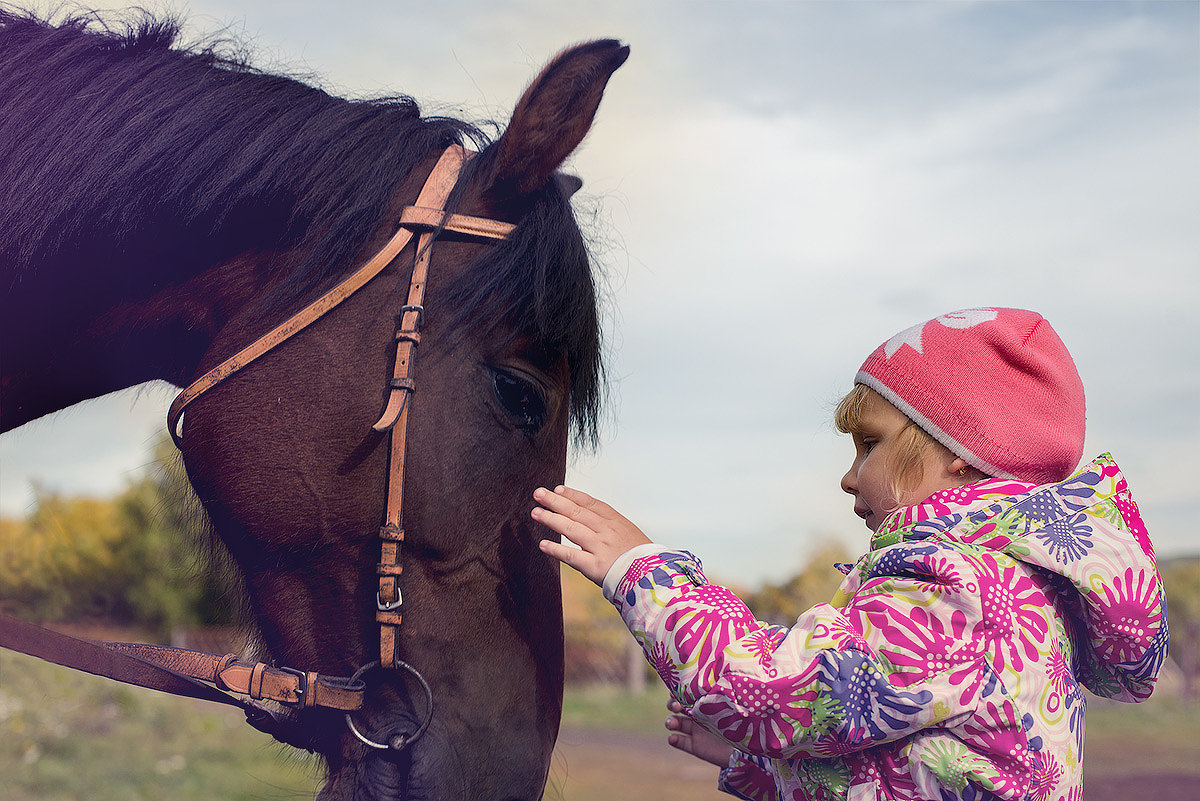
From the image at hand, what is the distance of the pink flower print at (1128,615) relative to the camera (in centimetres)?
139

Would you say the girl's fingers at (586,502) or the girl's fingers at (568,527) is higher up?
the girl's fingers at (586,502)

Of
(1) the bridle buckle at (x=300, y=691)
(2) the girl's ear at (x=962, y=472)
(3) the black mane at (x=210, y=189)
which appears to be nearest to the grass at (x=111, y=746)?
(1) the bridle buckle at (x=300, y=691)

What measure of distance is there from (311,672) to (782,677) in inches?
35.8

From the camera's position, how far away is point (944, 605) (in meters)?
1.31

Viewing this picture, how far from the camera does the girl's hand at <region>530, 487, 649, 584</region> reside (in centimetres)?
150

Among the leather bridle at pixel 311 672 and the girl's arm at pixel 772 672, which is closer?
the girl's arm at pixel 772 672

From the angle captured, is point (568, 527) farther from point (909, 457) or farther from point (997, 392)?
point (997, 392)

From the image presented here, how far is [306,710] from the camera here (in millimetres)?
1678

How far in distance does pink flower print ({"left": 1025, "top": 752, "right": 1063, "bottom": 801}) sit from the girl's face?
0.45 m

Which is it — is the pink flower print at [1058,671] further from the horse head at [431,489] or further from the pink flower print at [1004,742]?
the horse head at [431,489]

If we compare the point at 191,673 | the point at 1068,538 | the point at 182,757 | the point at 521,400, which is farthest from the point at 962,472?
the point at 182,757

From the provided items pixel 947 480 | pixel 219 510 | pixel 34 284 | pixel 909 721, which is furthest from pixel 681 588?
pixel 34 284

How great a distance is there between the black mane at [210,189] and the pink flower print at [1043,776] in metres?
1.08

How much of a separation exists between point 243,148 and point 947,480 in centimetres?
154
